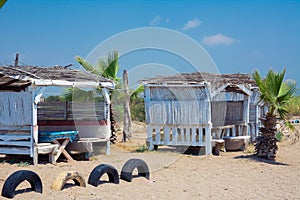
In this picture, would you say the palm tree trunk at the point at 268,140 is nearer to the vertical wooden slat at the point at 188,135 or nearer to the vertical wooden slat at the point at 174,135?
the vertical wooden slat at the point at 188,135

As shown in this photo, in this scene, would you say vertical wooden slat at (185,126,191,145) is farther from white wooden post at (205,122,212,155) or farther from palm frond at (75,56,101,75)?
palm frond at (75,56,101,75)

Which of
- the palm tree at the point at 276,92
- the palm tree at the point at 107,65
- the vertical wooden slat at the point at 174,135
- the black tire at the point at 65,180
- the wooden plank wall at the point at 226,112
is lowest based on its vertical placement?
the black tire at the point at 65,180

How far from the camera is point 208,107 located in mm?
13195

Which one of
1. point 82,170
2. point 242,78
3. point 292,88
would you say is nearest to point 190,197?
point 82,170

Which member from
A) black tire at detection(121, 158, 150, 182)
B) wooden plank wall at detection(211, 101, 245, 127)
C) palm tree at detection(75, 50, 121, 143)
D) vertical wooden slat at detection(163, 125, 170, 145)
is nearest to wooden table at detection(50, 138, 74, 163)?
vertical wooden slat at detection(163, 125, 170, 145)

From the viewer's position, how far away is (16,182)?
6781mm

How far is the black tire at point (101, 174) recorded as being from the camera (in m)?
7.95

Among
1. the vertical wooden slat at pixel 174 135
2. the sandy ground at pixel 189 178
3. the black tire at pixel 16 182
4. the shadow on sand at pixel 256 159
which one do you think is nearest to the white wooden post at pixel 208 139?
the sandy ground at pixel 189 178

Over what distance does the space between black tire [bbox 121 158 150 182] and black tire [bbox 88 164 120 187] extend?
32cm

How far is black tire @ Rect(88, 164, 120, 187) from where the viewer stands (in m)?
7.95

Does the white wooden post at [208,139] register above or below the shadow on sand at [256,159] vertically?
above

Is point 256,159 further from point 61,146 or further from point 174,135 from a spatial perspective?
point 61,146

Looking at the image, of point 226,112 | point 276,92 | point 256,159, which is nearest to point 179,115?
point 256,159

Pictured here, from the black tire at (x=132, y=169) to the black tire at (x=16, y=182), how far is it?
205 cm
